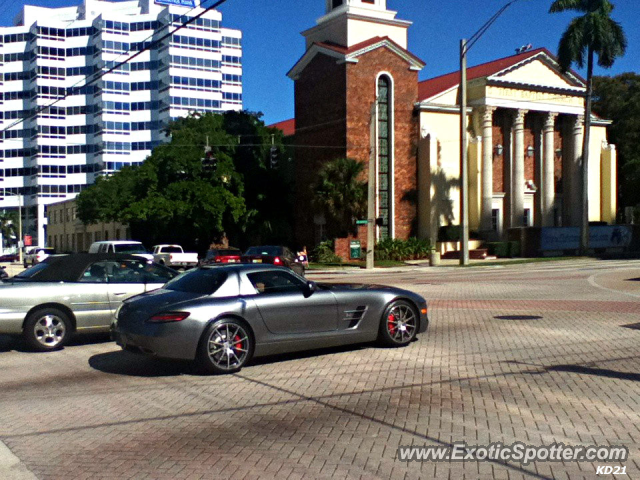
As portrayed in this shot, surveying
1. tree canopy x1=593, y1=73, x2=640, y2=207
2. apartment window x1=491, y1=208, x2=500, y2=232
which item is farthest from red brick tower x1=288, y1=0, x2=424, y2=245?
tree canopy x1=593, y1=73, x2=640, y2=207

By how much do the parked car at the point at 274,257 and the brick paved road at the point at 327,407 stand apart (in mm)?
17696

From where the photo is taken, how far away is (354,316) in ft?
33.0

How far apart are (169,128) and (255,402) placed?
53251 mm

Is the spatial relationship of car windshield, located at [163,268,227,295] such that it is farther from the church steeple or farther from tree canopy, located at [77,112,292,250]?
the church steeple

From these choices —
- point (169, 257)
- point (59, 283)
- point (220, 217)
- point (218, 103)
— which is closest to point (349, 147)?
point (220, 217)

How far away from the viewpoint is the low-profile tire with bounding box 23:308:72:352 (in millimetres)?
10844

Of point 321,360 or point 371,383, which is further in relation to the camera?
point 321,360

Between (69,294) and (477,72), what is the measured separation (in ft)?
157

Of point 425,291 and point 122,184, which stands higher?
point 122,184

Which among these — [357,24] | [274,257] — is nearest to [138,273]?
[274,257]

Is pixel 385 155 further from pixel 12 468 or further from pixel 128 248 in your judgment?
pixel 12 468

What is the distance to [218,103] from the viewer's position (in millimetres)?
111500

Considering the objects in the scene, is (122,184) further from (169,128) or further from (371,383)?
(371,383)

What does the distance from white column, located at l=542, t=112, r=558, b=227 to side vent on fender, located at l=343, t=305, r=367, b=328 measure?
→ 47.9 meters
